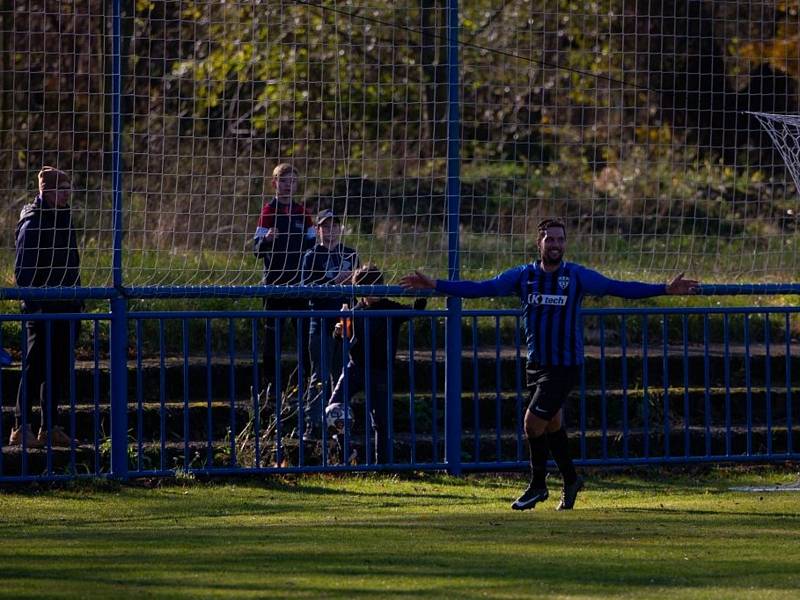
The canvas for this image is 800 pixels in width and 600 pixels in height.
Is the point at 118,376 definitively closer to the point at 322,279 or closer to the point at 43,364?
the point at 43,364

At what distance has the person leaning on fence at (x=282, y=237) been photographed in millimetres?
11555

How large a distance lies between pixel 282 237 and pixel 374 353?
113 cm

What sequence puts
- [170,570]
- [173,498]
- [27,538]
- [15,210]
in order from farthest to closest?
[15,210]
[173,498]
[27,538]
[170,570]

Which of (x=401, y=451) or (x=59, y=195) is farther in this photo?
(x=401, y=451)

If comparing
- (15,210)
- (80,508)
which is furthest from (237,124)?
(80,508)

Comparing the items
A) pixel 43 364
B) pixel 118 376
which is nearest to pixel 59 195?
pixel 43 364

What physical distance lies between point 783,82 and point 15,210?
21.4 feet

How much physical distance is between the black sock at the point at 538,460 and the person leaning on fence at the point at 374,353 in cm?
157

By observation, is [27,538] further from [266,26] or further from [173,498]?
[266,26]

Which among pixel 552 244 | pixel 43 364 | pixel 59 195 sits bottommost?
pixel 43 364

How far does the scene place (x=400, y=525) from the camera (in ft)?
29.8

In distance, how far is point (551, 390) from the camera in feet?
32.4

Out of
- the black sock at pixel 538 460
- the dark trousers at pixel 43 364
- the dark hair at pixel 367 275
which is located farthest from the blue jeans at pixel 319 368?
the black sock at pixel 538 460

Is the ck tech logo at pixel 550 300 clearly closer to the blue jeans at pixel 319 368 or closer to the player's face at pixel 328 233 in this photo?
the blue jeans at pixel 319 368
